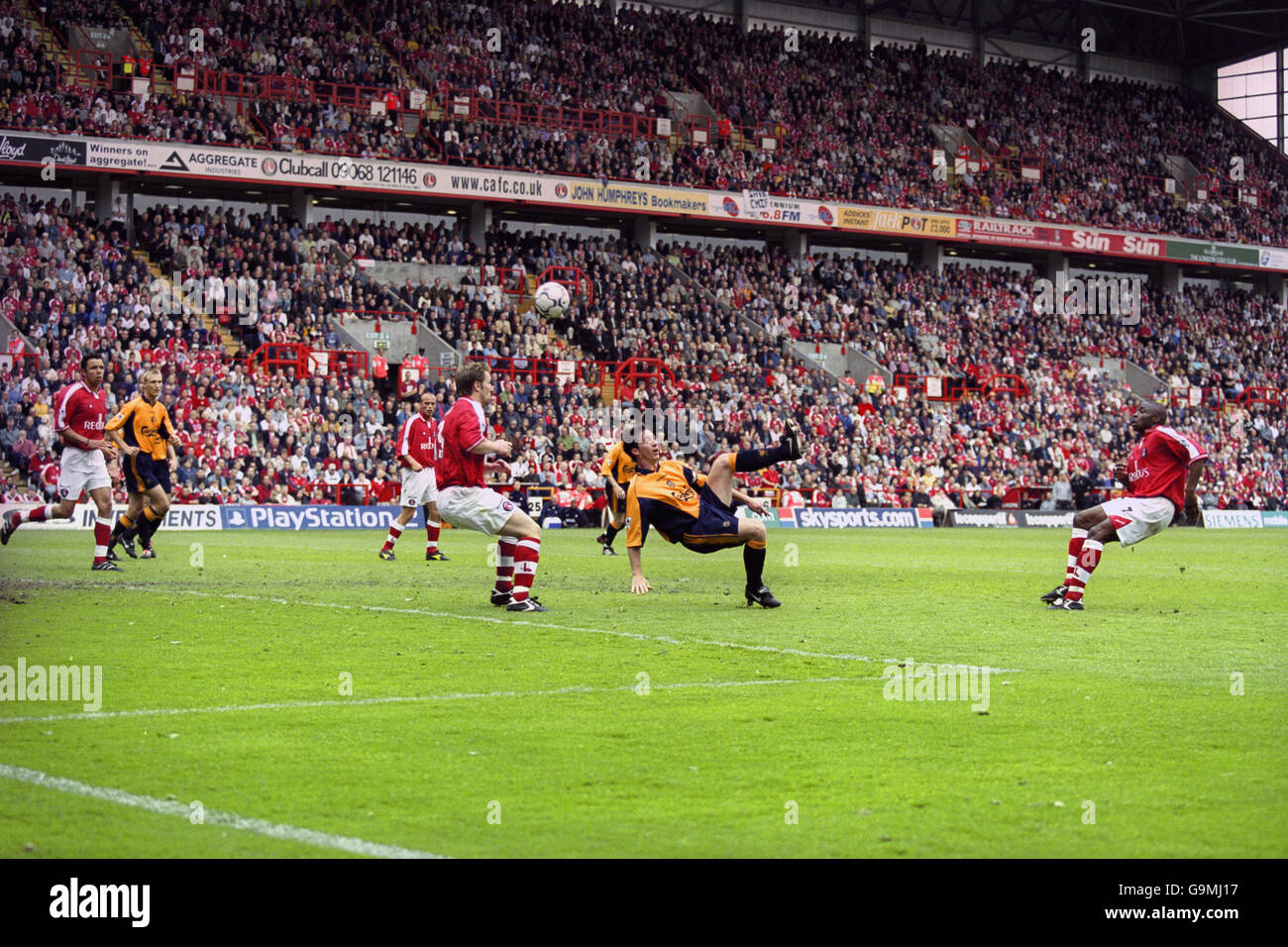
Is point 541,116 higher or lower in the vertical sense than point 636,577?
higher

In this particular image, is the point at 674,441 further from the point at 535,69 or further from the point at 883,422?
the point at 535,69

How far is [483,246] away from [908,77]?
24.0 meters

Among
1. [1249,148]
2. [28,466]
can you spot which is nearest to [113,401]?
[28,466]

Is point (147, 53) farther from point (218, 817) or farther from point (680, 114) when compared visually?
point (218, 817)

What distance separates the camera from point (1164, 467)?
1562 centimetres

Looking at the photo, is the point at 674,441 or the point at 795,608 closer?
the point at 795,608

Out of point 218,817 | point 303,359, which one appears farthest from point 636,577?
point 303,359

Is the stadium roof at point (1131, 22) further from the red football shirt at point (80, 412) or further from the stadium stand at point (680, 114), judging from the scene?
the red football shirt at point (80, 412)

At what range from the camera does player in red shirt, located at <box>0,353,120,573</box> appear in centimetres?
1833

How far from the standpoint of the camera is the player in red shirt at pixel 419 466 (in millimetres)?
23609

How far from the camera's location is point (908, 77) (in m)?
64.2

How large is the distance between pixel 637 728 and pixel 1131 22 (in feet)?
249

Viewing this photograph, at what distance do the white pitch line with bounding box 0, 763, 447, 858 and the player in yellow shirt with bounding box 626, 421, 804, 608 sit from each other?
9.06 m
